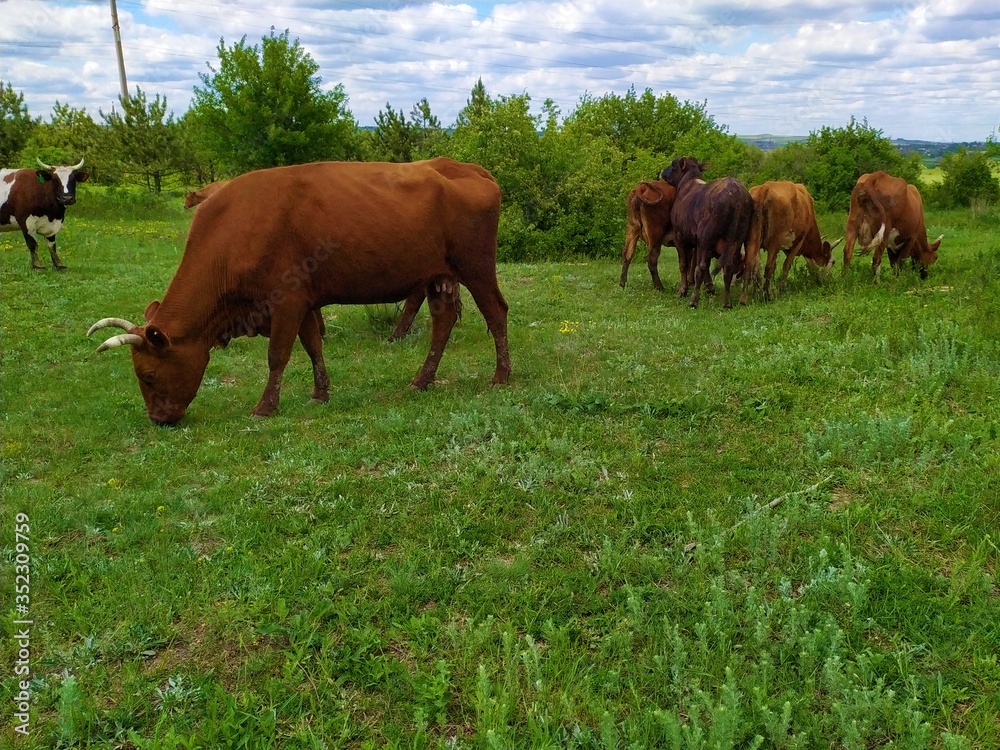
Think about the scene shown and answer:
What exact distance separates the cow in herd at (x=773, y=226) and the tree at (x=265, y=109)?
20.6 metres

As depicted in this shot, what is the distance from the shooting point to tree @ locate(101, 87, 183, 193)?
3488 cm

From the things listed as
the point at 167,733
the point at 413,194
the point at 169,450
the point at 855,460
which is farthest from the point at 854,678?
the point at 413,194

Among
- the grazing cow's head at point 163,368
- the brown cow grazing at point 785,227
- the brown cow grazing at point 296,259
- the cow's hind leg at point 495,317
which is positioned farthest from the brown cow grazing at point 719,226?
the grazing cow's head at point 163,368

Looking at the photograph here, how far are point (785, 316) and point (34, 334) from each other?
35.9ft

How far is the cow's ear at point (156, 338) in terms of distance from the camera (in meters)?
6.14

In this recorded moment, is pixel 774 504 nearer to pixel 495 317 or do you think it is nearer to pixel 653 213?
pixel 495 317

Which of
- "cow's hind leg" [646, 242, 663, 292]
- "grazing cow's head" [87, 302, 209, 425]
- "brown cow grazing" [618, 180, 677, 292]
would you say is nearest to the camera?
"grazing cow's head" [87, 302, 209, 425]

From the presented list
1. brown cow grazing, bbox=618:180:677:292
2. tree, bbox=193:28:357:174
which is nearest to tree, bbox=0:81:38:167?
tree, bbox=193:28:357:174

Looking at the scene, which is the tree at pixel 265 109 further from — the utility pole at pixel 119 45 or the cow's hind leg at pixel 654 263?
the cow's hind leg at pixel 654 263

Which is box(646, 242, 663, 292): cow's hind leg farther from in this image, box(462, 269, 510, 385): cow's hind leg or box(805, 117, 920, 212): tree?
box(805, 117, 920, 212): tree

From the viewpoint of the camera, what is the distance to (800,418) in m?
5.60

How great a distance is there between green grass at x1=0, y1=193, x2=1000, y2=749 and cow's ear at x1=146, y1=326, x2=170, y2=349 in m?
0.82

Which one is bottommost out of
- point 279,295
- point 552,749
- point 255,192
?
point 552,749

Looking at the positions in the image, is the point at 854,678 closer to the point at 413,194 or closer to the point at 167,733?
the point at 167,733
